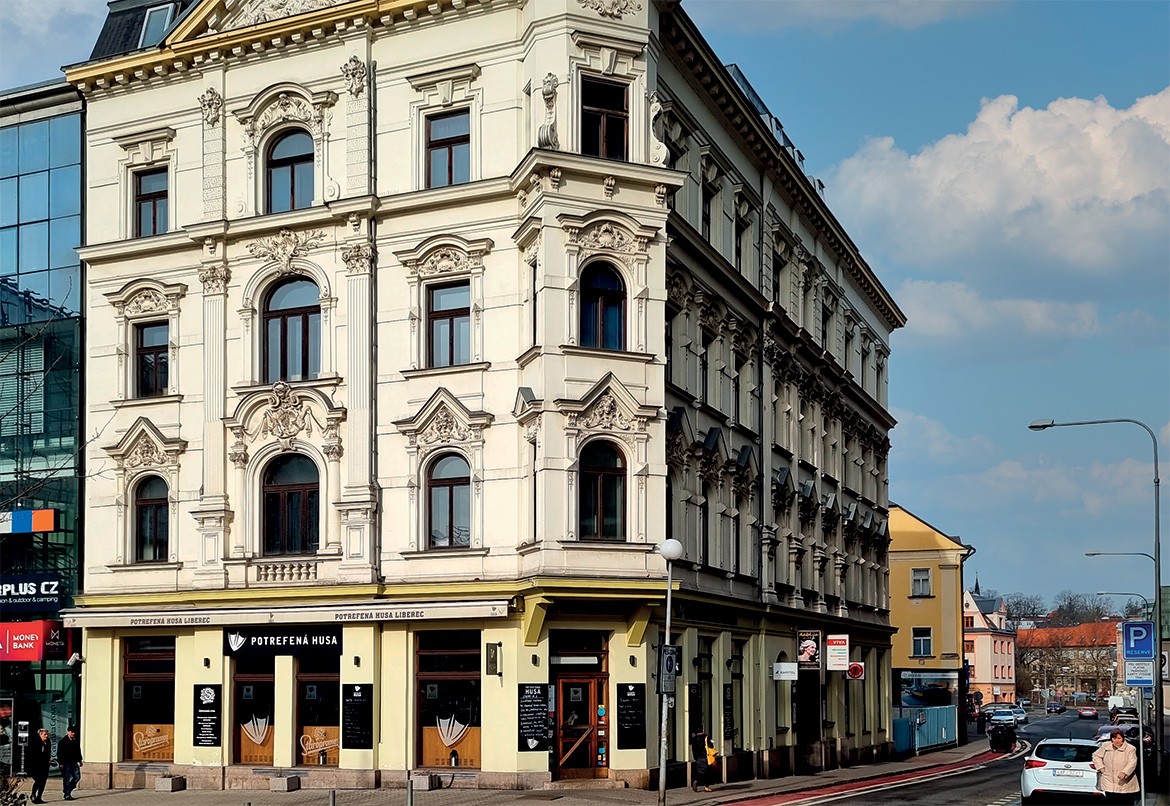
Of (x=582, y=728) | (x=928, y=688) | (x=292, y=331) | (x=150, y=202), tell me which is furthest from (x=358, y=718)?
(x=928, y=688)

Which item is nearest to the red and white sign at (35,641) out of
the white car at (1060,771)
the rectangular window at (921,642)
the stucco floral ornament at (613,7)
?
the stucco floral ornament at (613,7)

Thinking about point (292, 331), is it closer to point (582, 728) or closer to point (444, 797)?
point (582, 728)

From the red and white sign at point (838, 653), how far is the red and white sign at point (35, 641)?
20842 millimetres

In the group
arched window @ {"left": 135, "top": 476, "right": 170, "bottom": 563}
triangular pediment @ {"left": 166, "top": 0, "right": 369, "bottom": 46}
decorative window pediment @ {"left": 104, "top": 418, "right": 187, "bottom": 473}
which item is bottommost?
arched window @ {"left": 135, "top": 476, "right": 170, "bottom": 563}

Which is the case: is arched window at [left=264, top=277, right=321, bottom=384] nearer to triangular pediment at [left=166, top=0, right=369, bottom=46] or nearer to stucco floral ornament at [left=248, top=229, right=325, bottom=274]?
stucco floral ornament at [left=248, top=229, right=325, bottom=274]

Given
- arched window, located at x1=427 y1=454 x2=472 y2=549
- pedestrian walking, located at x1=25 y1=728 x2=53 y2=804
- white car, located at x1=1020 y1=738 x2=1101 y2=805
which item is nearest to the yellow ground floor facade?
arched window, located at x1=427 y1=454 x2=472 y2=549

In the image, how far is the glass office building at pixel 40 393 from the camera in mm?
38469

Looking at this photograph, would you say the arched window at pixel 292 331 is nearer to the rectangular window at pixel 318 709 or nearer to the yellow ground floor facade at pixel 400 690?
the yellow ground floor facade at pixel 400 690

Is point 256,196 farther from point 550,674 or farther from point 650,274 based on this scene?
point 550,674

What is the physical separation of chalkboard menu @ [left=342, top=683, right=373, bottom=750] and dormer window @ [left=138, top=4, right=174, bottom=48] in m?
17.9

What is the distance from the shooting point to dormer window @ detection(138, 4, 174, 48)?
3941 centimetres

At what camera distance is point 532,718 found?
32.0 m

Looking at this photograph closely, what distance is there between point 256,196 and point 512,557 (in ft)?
36.8

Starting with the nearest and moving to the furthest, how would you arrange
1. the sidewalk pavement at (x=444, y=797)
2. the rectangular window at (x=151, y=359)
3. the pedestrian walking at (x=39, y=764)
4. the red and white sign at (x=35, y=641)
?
1. the sidewalk pavement at (x=444, y=797)
2. the pedestrian walking at (x=39, y=764)
3. the red and white sign at (x=35, y=641)
4. the rectangular window at (x=151, y=359)
